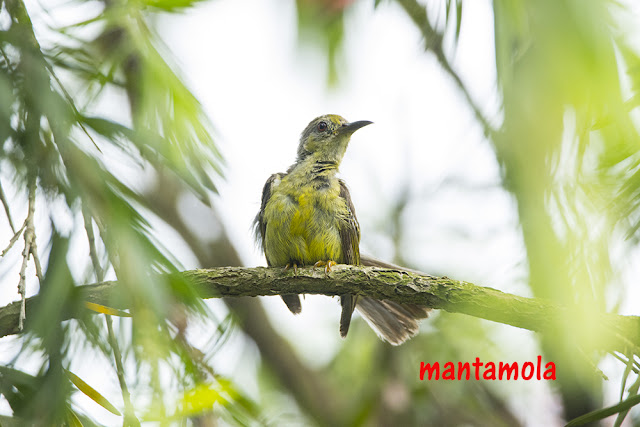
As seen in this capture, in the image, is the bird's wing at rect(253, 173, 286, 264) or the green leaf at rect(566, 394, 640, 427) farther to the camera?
the bird's wing at rect(253, 173, 286, 264)

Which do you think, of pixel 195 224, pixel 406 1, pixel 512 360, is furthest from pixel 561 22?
pixel 195 224

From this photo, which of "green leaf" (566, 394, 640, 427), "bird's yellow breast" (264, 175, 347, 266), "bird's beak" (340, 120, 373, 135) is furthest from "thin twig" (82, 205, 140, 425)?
"bird's beak" (340, 120, 373, 135)

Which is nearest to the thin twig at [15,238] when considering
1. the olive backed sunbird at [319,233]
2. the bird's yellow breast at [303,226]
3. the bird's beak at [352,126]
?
the olive backed sunbird at [319,233]

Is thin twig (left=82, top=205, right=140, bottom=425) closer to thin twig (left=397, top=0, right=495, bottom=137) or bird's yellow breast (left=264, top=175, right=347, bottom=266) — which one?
thin twig (left=397, top=0, right=495, bottom=137)

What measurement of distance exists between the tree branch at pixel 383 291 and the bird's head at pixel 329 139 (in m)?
1.70

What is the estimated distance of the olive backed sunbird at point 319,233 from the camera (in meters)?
4.22

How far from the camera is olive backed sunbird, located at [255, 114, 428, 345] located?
4.22m

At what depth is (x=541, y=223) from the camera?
906 mm

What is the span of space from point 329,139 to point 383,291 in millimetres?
2315

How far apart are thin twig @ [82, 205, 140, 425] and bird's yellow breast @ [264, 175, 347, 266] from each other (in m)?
2.26

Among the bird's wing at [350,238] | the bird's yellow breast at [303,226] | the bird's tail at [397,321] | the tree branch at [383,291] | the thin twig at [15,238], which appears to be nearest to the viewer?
the thin twig at [15,238]

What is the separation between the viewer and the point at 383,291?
3059mm

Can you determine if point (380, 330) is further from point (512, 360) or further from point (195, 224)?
point (195, 224)

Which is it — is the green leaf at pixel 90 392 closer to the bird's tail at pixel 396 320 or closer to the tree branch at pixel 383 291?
the tree branch at pixel 383 291
